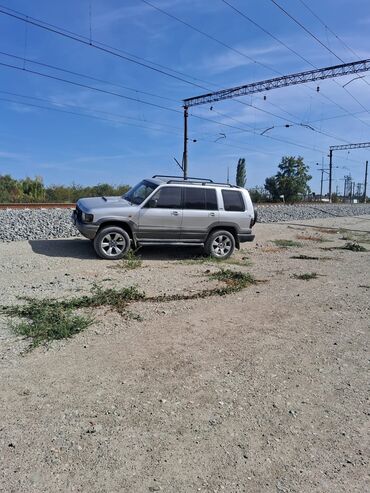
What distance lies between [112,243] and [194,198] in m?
2.35

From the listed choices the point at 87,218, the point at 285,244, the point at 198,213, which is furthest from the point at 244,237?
the point at 87,218

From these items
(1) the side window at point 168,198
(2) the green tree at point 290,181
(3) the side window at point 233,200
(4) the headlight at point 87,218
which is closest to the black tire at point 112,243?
(4) the headlight at point 87,218

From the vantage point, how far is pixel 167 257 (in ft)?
36.7

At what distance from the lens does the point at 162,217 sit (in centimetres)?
1047

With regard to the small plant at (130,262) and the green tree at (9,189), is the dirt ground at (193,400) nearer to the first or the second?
the small plant at (130,262)

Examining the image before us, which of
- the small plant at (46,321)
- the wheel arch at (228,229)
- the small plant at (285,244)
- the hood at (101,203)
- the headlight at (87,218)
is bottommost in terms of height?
the small plant at (46,321)

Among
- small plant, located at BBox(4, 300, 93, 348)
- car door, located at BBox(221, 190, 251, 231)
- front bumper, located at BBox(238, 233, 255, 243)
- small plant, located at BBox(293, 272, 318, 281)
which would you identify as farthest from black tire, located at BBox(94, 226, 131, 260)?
small plant, located at BBox(293, 272, 318, 281)

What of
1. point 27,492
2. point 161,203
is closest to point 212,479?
point 27,492

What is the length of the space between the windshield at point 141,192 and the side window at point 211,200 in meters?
1.37

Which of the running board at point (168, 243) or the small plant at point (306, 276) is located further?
the running board at point (168, 243)

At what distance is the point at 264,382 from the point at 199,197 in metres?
7.12

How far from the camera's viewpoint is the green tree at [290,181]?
80.1m

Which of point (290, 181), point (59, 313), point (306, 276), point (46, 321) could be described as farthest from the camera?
point (290, 181)

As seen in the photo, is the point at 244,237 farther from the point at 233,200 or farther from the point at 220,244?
the point at 233,200
